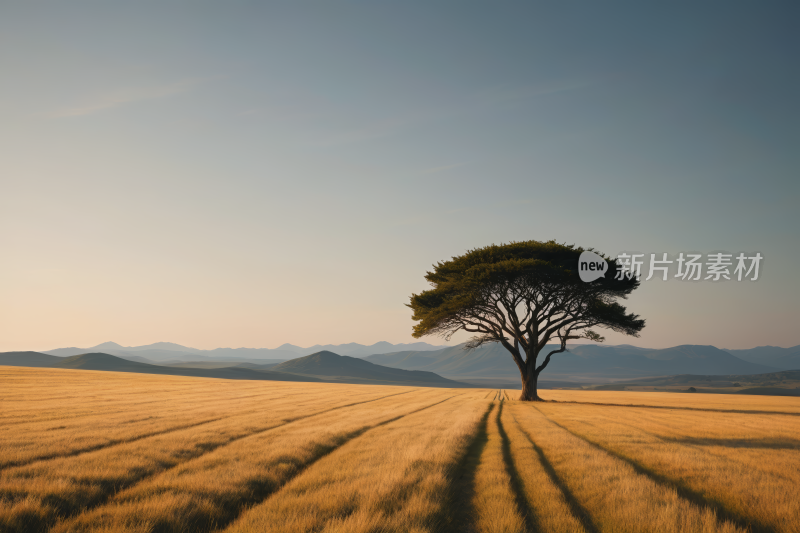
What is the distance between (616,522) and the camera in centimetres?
710

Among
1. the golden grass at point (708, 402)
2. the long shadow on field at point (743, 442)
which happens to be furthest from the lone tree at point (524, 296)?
the long shadow on field at point (743, 442)

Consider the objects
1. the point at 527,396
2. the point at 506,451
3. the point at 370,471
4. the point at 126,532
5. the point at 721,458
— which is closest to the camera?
the point at 126,532

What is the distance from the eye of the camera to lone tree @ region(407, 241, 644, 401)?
128ft

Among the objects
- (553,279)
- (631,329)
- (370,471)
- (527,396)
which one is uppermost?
(553,279)

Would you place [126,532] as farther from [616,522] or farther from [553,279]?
[553,279]

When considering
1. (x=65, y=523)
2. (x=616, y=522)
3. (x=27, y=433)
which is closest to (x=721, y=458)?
(x=616, y=522)

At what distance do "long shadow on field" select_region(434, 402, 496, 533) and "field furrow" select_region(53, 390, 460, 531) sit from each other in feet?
12.3

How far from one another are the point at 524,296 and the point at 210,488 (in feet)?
124

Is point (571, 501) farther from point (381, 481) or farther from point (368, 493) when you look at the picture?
point (368, 493)

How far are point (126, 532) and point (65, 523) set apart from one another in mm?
1317

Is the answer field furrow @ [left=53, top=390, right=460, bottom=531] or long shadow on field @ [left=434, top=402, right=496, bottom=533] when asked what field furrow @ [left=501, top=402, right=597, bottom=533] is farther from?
field furrow @ [left=53, top=390, right=460, bottom=531]

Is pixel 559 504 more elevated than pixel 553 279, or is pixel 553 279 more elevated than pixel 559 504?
pixel 553 279

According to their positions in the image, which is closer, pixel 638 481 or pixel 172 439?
pixel 638 481

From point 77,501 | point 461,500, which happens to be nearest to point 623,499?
point 461,500
